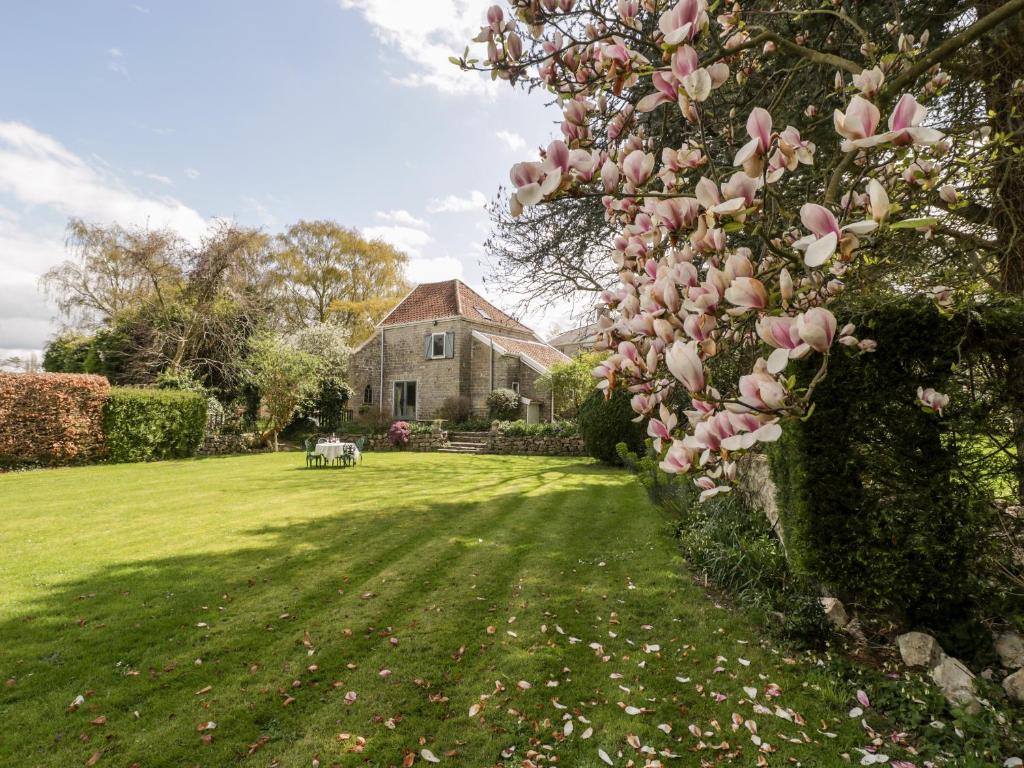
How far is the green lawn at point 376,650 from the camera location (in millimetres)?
2713

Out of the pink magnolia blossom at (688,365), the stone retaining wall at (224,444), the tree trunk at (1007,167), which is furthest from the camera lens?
the stone retaining wall at (224,444)

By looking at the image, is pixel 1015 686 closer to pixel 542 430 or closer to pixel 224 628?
pixel 224 628

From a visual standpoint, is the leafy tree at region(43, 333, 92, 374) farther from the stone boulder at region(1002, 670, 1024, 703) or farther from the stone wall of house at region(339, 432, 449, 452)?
the stone boulder at region(1002, 670, 1024, 703)

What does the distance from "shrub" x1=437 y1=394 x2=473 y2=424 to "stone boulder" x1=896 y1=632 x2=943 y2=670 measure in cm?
Answer: 2059

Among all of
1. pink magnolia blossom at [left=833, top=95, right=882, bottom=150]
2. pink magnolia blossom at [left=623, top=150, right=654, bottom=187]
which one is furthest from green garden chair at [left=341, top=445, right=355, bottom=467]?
pink magnolia blossom at [left=833, top=95, right=882, bottom=150]

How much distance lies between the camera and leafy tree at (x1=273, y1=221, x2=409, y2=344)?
103 feet

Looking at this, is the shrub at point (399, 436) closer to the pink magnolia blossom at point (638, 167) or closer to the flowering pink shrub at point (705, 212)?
the flowering pink shrub at point (705, 212)

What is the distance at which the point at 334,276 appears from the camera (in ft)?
105

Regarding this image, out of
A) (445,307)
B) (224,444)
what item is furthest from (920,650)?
(445,307)

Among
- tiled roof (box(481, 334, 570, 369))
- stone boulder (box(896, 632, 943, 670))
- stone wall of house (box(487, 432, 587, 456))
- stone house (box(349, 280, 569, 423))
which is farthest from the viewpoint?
tiled roof (box(481, 334, 570, 369))

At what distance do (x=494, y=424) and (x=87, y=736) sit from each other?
57.5ft

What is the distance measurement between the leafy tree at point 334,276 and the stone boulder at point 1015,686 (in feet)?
104

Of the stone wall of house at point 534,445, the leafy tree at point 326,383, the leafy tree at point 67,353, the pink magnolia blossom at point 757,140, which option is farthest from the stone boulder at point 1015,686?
the leafy tree at point 67,353

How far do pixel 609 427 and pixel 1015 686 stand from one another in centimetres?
1020
